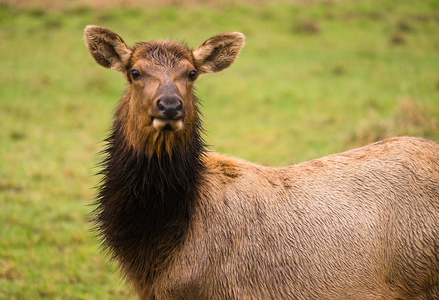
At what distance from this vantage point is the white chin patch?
363 cm

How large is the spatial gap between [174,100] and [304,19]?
58.8 ft

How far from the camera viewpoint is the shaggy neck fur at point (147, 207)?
3771 millimetres

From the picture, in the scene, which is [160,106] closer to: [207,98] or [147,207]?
[147,207]

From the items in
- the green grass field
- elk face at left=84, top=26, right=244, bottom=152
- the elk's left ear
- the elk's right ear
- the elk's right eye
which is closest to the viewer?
elk face at left=84, top=26, right=244, bottom=152

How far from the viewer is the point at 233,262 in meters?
3.75

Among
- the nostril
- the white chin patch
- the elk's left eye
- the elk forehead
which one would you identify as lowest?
the white chin patch

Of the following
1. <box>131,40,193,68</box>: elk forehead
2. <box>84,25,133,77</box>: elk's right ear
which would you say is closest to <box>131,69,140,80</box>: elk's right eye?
<box>131,40,193,68</box>: elk forehead

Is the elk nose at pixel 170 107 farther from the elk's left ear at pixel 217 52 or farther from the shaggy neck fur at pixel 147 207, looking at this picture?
the elk's left ear at pixel 217 52

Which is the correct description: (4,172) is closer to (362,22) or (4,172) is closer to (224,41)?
(224,41)

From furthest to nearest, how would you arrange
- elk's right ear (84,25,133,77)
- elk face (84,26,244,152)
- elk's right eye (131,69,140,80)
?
A: elk's right ear (84,25,133,77), elk's right eye (131,69,140,80), elk face (84,26,244,152)

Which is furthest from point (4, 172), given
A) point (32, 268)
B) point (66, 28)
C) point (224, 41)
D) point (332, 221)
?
point (66, 28)

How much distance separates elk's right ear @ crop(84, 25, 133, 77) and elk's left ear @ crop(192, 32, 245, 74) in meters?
0.64

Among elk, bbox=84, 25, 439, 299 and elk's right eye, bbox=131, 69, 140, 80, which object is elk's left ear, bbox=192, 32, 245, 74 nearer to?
elk, bbox=84, 25, 439, 299

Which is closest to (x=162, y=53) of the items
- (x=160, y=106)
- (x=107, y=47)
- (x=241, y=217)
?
(x=107, y=47)
